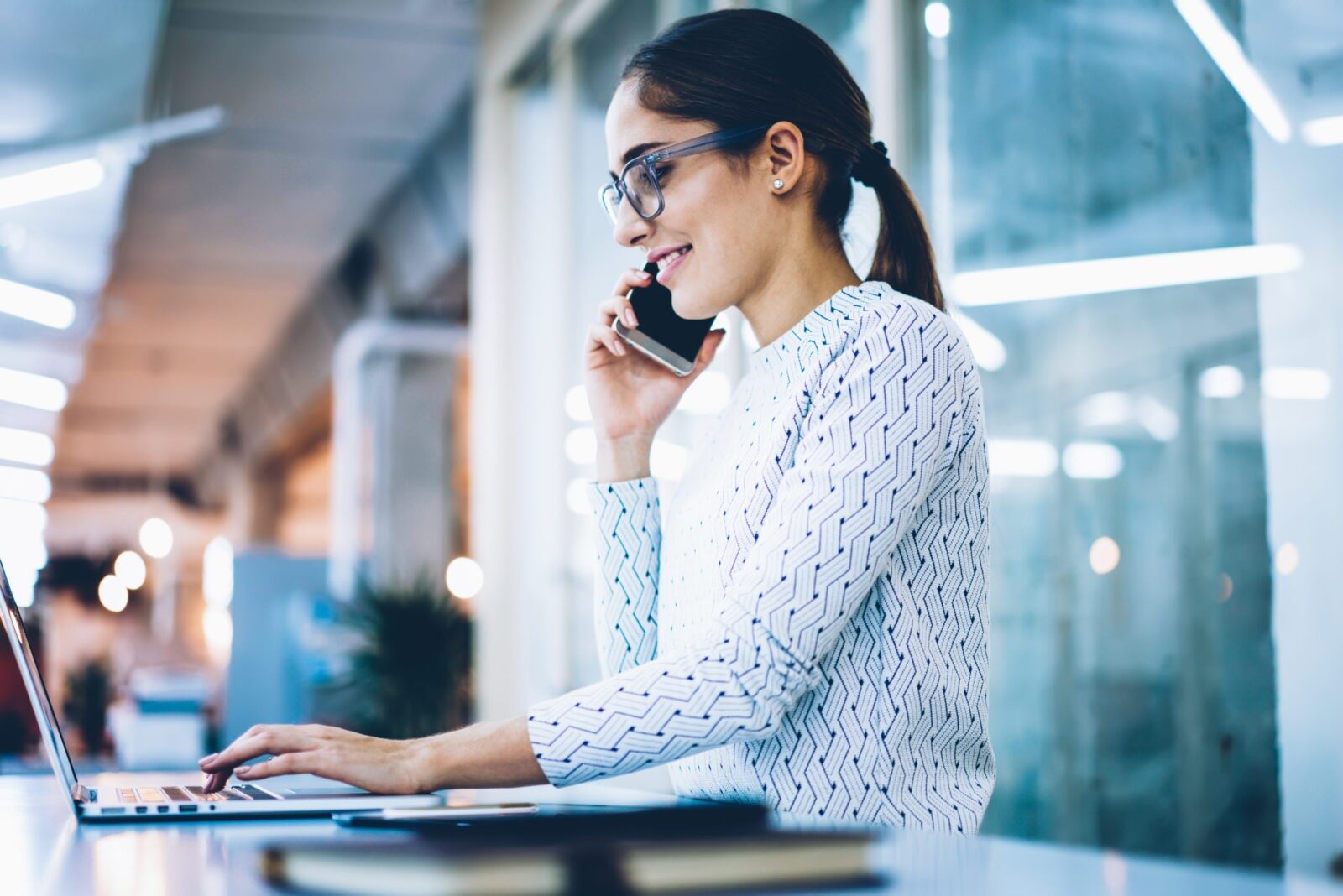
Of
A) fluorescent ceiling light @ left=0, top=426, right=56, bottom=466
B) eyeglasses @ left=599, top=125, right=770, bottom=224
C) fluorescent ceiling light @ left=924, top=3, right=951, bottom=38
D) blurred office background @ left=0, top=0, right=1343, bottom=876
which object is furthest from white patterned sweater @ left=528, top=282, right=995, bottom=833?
fluorescent ceiling light @ left=0, top=426, right=56, bottom=466

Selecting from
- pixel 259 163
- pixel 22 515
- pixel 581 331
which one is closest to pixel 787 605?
pixel 581 331

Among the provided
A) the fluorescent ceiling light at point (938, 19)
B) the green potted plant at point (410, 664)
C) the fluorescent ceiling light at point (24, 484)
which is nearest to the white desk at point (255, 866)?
the fluorescent ceiling light at point (938, 19)

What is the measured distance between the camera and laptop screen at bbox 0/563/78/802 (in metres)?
1.17

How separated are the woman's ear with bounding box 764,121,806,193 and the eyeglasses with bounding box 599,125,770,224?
0.05ft

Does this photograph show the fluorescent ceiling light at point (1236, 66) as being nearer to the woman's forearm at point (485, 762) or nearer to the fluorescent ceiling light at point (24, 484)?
the woman's forearm at point (485, 762)

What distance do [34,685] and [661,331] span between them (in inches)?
33.7

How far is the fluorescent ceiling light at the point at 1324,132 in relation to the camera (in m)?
1.90

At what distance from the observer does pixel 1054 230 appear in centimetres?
265

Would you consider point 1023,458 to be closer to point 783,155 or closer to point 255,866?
point 783,155

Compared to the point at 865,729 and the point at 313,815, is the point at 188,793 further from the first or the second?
the point at 865,729

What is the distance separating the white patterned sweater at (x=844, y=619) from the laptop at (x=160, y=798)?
21cm

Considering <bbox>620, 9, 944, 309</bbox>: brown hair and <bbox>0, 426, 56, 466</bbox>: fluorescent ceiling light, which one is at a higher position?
<bbox>0, 426, 56, 466</bbox>: fluorescent ceiling light

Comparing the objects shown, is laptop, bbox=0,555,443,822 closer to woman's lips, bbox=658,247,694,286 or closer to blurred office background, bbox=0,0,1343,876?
blurred office background, bbox=0,0,1343,876

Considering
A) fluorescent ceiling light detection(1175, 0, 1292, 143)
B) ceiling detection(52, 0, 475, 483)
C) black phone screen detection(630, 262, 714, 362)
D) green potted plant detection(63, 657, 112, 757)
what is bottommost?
green potted plant detection(63, 657, 112, 757)
